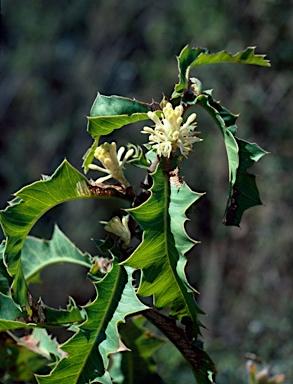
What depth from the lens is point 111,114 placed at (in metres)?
0.71

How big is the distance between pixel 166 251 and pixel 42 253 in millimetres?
340

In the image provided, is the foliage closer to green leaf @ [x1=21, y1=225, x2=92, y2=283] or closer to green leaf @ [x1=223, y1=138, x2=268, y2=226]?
green leaf @ [x1=223, y1=138, x2=268, y2=226]

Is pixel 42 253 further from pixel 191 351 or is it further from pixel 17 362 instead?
pixel 191 351

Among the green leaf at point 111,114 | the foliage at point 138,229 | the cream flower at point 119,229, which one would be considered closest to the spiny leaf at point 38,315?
the foliage at point 138,229

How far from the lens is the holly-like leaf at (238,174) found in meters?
0.69

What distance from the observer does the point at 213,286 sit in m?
3.82

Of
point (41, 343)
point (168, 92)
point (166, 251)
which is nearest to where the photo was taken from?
point (166, 251)

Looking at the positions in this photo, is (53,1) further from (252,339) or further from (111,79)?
(252,339)

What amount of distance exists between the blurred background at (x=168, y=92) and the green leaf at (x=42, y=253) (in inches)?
92.5

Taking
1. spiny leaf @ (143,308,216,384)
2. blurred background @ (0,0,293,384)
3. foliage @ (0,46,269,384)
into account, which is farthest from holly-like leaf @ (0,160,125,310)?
blurred background @ (0,0,293,384)

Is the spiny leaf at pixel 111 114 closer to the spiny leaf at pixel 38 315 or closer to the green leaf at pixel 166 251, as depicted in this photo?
the green leaf at pixel 166 251

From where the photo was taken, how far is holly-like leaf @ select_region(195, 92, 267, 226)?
689 mm

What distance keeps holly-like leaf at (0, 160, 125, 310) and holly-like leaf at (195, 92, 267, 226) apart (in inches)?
6.9

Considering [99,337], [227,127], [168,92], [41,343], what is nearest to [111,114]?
[227,127]
